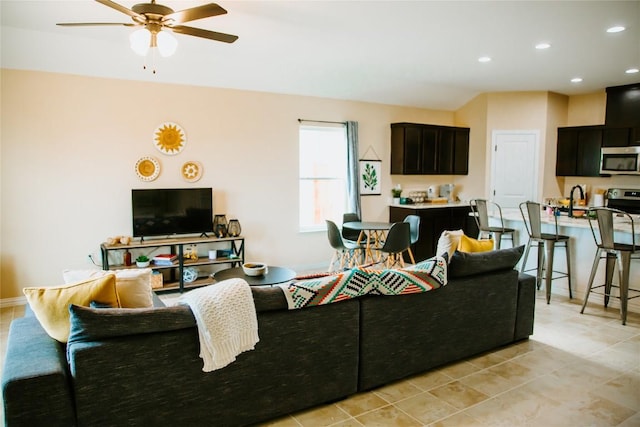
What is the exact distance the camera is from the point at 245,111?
5953 mm

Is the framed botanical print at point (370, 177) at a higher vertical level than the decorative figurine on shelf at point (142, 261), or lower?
higher

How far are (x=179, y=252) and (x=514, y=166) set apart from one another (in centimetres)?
567

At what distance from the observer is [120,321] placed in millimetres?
2094

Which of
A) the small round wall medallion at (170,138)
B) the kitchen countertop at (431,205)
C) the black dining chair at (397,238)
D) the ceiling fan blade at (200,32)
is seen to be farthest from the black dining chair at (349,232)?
the ceiling fan blade at (200,32)

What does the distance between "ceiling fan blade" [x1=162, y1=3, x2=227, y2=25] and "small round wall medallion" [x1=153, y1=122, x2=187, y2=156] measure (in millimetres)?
2591

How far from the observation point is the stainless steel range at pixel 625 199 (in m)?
6.84

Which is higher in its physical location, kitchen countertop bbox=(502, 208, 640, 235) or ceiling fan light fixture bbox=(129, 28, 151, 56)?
ceiling fan light fixture bbox=(129, 28, 151, 56)

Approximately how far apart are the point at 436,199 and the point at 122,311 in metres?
6.48

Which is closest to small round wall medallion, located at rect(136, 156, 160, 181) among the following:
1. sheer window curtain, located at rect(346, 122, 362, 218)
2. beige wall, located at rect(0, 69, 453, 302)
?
beige wall, located at rect(0, 69, 453, 302)

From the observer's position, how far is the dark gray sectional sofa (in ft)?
6.59

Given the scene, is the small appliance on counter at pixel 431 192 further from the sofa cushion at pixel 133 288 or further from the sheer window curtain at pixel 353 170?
the sofa cushion at pixel 133 288

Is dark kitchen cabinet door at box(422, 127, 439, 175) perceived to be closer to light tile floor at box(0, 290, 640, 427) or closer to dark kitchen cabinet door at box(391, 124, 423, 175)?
dark kitchen cabinet door at box(391, 124, 423, 175)

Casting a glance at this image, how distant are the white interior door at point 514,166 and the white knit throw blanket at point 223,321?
6350 millimetres

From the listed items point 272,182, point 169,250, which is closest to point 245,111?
point 272,182
